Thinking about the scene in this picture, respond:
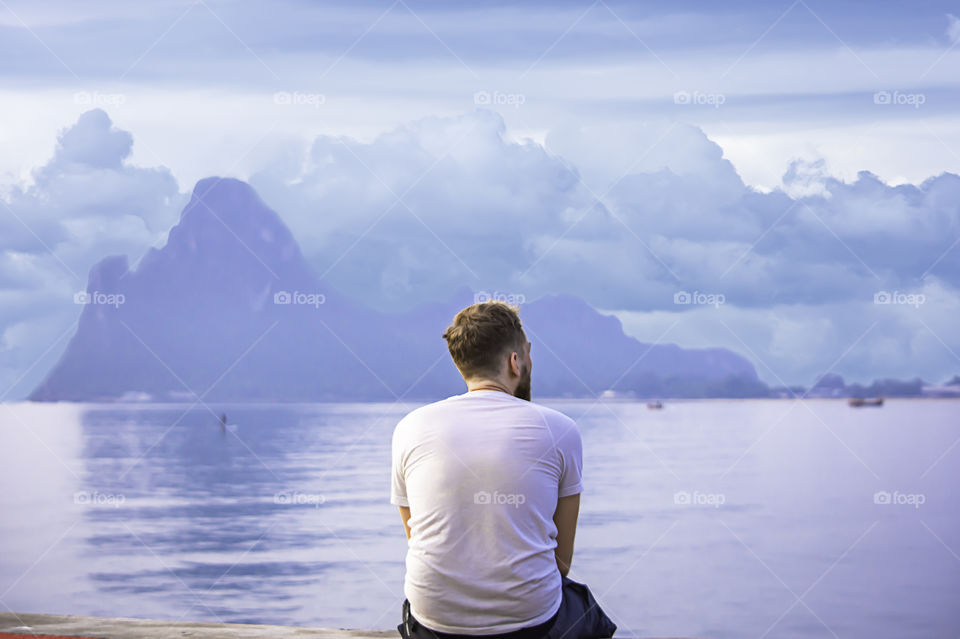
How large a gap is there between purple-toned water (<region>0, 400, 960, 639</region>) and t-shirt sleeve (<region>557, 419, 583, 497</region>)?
29.2 ft

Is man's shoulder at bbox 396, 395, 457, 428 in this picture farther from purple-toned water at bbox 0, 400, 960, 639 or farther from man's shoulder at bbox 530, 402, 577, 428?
purple-toned water at bbox 0, 400, 960, 639

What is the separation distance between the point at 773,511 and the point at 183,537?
1137 cm

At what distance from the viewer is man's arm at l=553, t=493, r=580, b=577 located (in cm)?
152

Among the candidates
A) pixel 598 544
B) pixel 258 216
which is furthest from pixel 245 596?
pixel 258 216

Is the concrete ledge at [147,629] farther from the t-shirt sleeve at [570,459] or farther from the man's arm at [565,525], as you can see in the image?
the t-shirt sleeve at [570,459]

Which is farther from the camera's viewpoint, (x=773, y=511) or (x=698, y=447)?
(x=698, y=447)

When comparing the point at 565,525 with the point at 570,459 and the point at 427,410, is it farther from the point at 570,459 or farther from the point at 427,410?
the point at 427,410

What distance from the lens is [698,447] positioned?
93.8 feet

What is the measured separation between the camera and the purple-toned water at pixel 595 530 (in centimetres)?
1130

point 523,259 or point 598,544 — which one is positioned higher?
point 523,259

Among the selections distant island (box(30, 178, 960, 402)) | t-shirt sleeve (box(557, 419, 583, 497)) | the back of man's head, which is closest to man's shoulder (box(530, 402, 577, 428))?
t-shirt sleeve (box(557, 419, 583, 497))

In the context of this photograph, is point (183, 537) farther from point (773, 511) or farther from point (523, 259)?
point (523, 259)

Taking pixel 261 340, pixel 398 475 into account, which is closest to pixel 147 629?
pixel 398 475

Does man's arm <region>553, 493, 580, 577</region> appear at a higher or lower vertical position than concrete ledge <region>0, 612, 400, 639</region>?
higher
